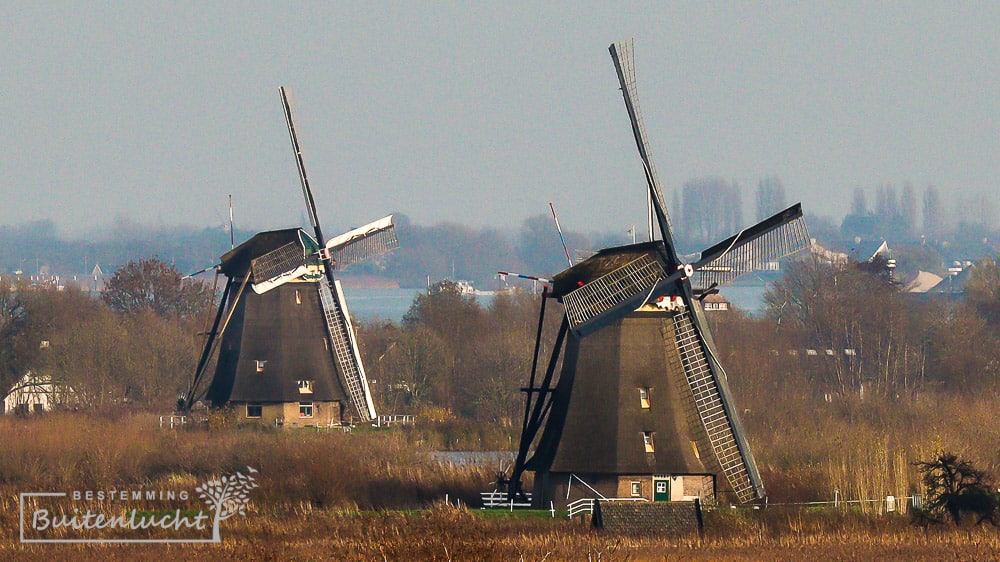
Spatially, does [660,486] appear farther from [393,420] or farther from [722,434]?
[393,420]

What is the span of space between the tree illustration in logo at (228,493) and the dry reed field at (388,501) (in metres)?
0.29

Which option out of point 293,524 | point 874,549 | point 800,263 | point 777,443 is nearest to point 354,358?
point 777,443

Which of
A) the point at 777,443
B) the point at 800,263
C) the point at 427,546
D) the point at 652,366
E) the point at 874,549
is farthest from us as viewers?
the point at 800,263

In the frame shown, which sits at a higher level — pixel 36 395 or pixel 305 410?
pixel 36 395

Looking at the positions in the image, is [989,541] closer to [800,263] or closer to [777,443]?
[777,443]

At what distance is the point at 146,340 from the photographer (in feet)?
211

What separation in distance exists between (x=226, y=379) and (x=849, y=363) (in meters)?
28.7

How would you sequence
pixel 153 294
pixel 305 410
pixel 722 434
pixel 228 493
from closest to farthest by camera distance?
pixel 722 434
pixel 228 493
pixel 305 410
pixel 153 294

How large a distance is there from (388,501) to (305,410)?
53.4ft

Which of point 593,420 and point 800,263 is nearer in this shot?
point 593,420

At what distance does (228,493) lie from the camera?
36.7 meters

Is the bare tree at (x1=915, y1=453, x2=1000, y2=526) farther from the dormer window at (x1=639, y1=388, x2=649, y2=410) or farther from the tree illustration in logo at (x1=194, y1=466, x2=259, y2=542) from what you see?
the tree illustration in logo at (x1=194, y1=466, x2=259, y2=542)

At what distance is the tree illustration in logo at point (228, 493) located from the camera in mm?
34162

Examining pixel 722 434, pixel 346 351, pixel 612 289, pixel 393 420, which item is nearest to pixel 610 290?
pixel 612 289
